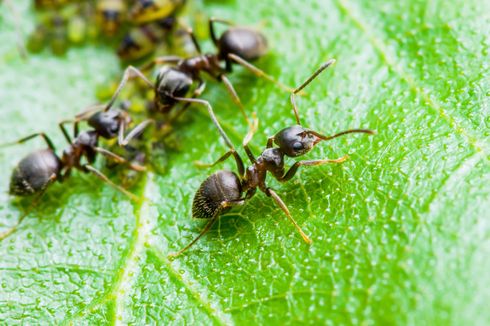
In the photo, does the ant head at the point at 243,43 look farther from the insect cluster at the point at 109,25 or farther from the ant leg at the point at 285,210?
the ant leg at the point at 285,210

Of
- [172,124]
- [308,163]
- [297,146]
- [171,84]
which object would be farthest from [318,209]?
[171,84]

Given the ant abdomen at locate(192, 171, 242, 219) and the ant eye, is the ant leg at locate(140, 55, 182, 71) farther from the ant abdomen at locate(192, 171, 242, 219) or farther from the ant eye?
the ant eye

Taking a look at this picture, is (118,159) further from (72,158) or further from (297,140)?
(297,140)

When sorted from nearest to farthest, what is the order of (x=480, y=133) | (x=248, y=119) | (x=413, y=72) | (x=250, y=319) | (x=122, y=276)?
1. (x=250, y=319)
2. (x=480, y=133)
3. (x=122, y=276)
4. (x=413, y=72)
5. (x=248, y=119)

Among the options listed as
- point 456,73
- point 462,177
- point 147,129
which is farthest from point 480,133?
point 147,129

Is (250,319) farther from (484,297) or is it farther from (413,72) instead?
(413,72)

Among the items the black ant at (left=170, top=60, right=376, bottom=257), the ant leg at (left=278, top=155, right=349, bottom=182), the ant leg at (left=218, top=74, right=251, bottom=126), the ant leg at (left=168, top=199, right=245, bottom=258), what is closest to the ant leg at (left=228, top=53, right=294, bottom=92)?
the ant leg at (left=218, top=74, right=251, bottom=126)
